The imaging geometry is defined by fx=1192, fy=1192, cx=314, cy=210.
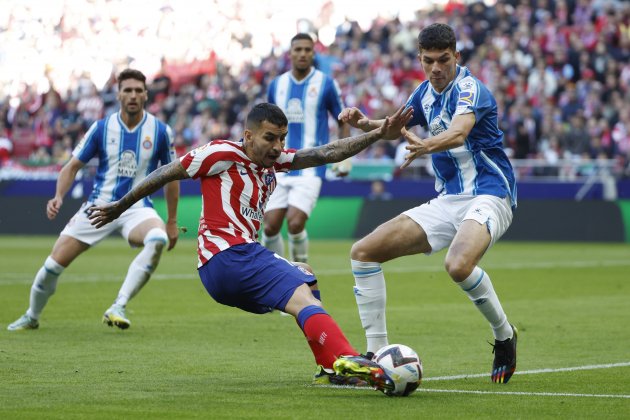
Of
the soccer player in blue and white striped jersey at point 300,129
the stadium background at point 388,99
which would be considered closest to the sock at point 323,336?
the soccer player in blue and white striped jersey at point 300,129

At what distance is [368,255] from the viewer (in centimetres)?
824

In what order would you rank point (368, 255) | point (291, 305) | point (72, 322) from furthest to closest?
point (72, 322)
point (368, 255)
point (291, 305)

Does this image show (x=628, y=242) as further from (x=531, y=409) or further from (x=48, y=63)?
(x=48, y=63)

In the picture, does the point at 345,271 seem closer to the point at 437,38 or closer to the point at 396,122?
the point at 437,38

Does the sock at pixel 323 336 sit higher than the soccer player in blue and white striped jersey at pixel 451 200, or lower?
lower

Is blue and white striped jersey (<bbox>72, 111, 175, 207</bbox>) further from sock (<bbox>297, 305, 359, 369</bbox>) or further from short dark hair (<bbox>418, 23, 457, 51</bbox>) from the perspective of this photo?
sock (<bbox>297, 305, 359, 369</bbox>)

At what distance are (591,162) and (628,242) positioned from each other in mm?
1853

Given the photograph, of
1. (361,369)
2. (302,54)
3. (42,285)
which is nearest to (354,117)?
(361,369)

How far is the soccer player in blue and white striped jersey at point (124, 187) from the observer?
36.4ft

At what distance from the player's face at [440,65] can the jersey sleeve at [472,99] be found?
5.1 inches

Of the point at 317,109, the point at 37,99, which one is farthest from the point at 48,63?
the point at 317,109

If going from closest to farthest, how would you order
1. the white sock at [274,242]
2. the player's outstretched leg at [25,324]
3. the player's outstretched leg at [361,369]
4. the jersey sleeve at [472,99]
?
the player's outstretched leg at [361,369] < the jersey sleeve at [472,99] < the player's outstretched leg at [25,324] < the white sock at [274,242]

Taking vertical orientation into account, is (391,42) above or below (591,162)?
above

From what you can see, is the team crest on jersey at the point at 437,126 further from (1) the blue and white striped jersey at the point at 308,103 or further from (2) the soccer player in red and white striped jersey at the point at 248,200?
(1) the blue and white striped jersey at the point at 308,103
